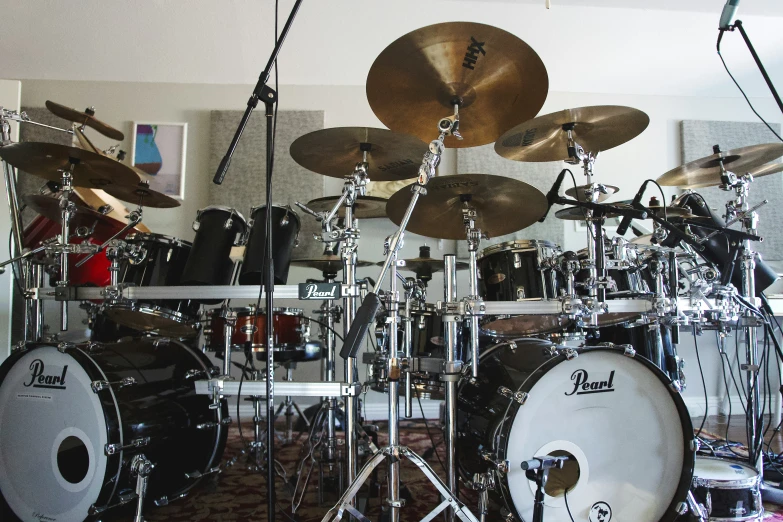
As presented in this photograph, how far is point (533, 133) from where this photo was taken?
186cm

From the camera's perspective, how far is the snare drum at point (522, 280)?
2.08 m

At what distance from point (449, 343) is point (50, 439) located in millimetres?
1366

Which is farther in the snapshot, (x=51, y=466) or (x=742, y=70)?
(x=742, y=70)

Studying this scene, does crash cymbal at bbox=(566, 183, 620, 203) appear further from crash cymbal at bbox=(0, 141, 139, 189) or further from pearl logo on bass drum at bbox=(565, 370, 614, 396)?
crash cymbal at bbox=(0, 141, 139, 189)

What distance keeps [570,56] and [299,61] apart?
1.89 m

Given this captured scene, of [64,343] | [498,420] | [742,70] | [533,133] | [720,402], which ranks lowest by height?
[720,402]

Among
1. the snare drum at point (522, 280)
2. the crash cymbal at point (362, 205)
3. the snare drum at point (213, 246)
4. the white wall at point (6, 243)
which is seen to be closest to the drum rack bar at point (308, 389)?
the snare drum at point (213, 246)

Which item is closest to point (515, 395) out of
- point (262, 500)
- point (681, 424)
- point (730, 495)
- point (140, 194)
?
point (681, 424)

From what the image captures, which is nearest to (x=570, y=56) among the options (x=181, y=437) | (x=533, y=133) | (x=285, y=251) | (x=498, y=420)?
(x=533, y=133)

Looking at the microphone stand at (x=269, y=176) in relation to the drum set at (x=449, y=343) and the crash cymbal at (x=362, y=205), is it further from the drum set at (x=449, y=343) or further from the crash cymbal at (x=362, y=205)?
the crash cymbal at (x=362, y=205)

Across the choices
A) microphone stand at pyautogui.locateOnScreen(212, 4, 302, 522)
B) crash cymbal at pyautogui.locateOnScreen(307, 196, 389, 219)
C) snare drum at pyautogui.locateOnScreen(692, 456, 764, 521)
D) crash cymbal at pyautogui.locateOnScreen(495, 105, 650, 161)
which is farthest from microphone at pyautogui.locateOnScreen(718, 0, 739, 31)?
crash cymbal at pyautogui.locateOnScreen(307, 196, 389, 219)

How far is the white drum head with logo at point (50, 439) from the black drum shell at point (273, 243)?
0.69 meters

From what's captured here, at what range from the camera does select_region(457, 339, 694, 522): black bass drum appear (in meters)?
1.53

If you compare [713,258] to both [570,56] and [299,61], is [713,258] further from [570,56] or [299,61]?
[299,61]
